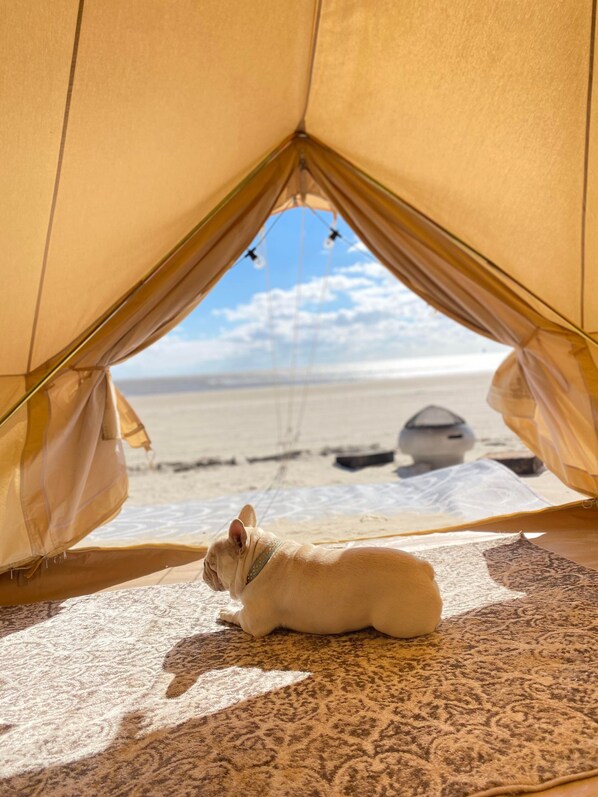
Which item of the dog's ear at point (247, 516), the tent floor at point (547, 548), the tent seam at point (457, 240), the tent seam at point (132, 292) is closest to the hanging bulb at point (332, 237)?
the tent seam at point (457, 240)

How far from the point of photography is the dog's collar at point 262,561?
2.45 m

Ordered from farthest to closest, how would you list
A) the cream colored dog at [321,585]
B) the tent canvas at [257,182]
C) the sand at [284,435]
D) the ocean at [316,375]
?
the ocean at [316,375]
the sand at [284,435]
the tent canvas at [257,182]
the cream colored dog at [321,585]

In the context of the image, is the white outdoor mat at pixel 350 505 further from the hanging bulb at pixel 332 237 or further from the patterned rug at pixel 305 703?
the hanging bulb at pixel 332 237

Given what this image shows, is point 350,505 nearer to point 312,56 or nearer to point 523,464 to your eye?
point 523,464

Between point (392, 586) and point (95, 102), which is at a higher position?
point (95, 102)

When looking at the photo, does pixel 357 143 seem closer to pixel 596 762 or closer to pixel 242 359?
pixel 596 762

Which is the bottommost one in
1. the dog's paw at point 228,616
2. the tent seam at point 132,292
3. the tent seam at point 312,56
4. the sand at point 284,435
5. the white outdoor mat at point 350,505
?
the sand at point 284,435

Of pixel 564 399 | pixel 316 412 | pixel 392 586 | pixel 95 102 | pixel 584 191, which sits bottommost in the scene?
pixel 316 412

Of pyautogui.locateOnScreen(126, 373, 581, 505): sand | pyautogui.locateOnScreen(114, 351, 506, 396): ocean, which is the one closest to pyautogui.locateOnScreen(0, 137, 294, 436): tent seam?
pyautogui.locateOnScreen(126, 373, 581, 505): sand

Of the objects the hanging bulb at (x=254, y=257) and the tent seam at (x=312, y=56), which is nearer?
the tent seam at (x=312, y=56)

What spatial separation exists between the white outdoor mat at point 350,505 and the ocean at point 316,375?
1633 centimetres

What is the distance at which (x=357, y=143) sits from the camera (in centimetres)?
367

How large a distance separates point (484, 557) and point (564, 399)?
1.09 meters

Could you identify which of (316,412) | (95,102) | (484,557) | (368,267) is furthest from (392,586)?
(368,267)
